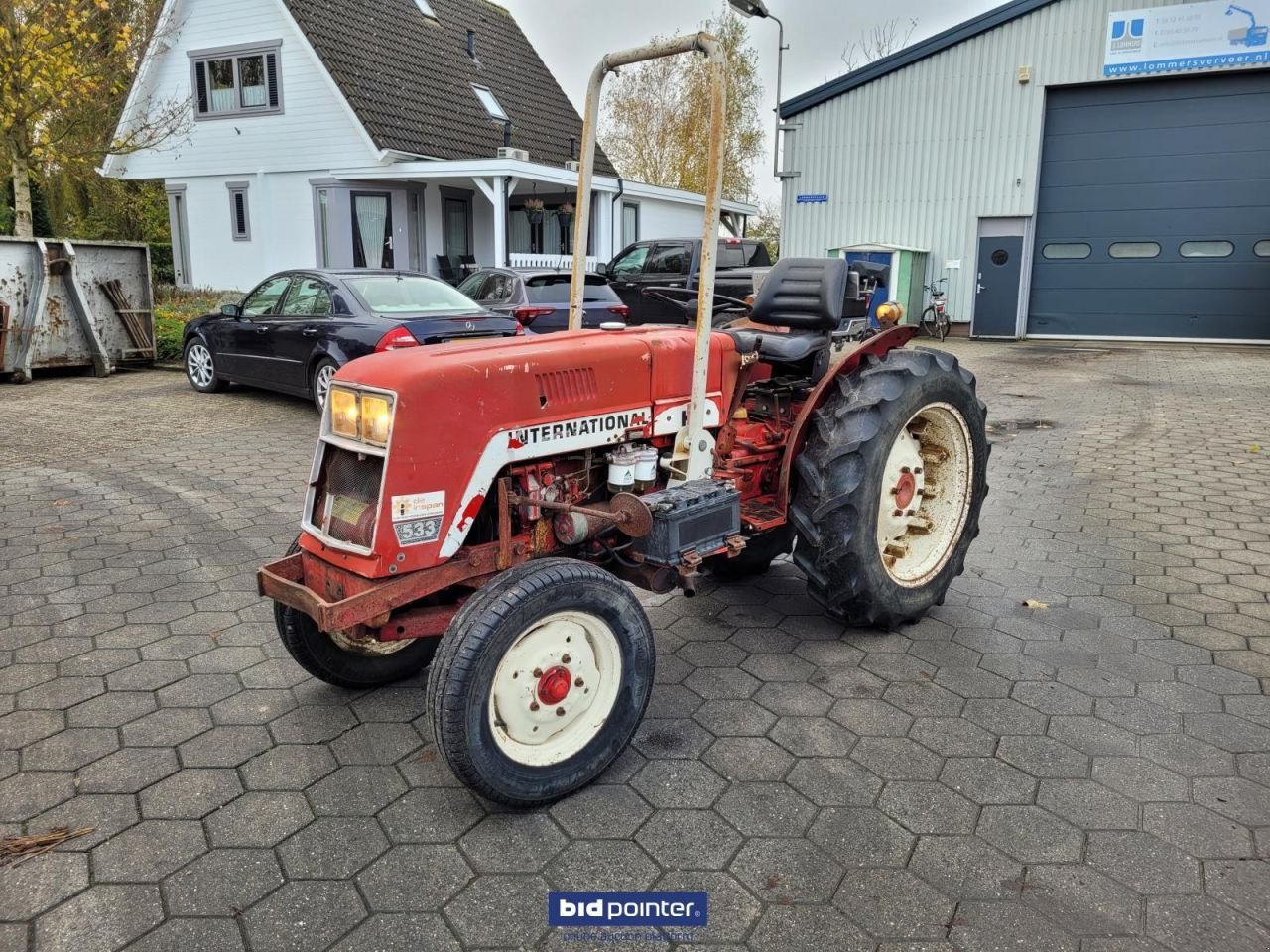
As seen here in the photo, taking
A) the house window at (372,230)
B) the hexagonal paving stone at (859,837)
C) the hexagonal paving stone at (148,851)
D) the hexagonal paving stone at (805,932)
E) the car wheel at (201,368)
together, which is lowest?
the hexagonal paving stone at (805,932)

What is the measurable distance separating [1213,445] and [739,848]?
23.3ft

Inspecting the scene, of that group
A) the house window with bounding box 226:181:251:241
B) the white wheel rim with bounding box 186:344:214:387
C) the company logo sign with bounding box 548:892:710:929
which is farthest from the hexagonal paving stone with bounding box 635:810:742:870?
the house window with bounding box 226:181:251:241

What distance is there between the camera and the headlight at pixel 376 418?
8.62ft

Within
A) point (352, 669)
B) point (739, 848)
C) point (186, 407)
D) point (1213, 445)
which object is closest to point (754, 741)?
point (739, 848)

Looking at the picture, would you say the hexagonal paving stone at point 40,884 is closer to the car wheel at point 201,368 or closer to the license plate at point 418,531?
the license plate at point 418,531

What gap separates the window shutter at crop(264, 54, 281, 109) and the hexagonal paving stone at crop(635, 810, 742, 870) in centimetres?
1918

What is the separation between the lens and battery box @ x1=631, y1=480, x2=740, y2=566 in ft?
9.84

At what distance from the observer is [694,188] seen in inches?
1190

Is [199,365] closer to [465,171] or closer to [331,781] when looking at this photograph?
[465,171]

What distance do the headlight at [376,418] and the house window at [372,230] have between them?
1651 centimetres

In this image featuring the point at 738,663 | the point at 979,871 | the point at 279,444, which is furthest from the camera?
the point at 279,444

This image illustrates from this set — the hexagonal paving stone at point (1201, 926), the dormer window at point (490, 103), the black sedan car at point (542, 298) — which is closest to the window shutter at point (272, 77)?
the dormer window at point (490, 103)

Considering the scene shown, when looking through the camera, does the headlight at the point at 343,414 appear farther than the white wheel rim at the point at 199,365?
No

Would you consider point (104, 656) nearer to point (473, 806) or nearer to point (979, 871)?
point (473, 806)
